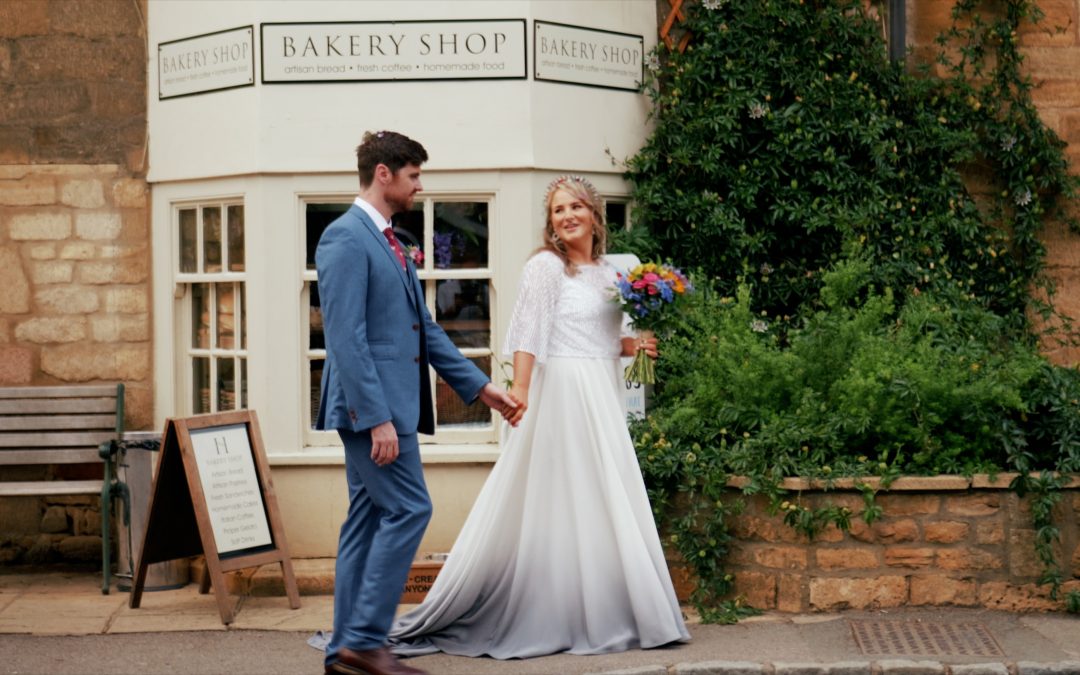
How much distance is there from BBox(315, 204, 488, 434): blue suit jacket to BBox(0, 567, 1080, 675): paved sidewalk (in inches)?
48.4

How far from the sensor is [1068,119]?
952 cm

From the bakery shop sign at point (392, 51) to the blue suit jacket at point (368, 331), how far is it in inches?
102

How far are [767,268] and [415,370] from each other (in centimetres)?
369

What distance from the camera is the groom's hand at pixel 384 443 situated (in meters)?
5.48

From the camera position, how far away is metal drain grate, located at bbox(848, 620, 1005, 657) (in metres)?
6.23

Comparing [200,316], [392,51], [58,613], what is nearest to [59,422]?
[200,316]

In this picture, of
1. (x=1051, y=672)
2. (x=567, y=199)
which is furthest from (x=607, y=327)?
(x=1051, y=672)

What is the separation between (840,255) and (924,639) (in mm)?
3045

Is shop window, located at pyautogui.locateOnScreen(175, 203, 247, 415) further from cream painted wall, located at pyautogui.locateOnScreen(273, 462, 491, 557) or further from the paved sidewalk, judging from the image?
the paved sidewalk

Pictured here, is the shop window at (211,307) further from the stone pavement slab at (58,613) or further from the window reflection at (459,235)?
the stone pavement slab at (58,613)

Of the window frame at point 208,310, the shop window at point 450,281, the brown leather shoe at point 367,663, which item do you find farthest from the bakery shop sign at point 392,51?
the brown leather shoe at point 367,663

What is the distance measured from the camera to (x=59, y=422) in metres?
8.56

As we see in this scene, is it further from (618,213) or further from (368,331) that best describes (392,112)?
(368,331)

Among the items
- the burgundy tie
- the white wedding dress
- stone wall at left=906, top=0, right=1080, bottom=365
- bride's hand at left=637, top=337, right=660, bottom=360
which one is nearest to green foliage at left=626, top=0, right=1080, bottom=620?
stone wall at left=906, top=0, right=1080, bottom=365
